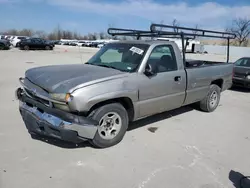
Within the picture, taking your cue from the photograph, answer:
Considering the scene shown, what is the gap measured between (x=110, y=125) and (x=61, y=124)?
92 cm

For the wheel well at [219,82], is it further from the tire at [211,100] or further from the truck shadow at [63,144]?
the truck shadow at [63,144]

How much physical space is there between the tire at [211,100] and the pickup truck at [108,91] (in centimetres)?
72

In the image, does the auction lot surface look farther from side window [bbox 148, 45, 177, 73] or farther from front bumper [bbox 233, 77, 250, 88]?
front bumper [bbox 233, 77, 250, 88]

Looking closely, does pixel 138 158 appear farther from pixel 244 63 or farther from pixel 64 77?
pixel 244 63

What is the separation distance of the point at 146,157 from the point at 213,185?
1052 millimetres

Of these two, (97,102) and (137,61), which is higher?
→ (137,61)

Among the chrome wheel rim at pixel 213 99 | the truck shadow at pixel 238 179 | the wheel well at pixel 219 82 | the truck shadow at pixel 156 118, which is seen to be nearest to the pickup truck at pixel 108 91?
the truck shadow at pixel 156 118

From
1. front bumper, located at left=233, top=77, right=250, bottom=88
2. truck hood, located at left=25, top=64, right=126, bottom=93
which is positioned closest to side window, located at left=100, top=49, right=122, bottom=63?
truck hood, located at left=25, top=64, right=126, bottom=93

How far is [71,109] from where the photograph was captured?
3311 millimetres

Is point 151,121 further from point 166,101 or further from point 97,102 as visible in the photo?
point 97,102

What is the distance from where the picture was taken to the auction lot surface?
3.01 metres

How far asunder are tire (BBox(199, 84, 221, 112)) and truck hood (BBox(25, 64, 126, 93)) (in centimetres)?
301

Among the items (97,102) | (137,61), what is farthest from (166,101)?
(97,102)

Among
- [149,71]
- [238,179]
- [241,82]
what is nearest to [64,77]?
[149,71]
